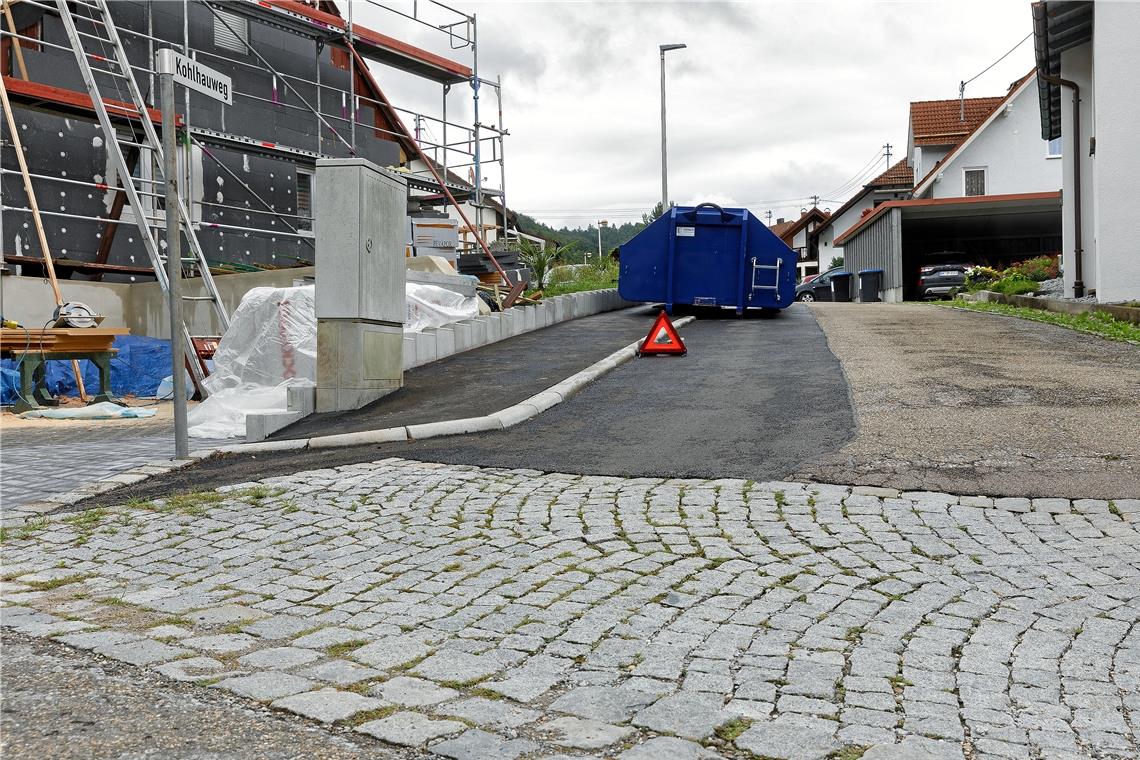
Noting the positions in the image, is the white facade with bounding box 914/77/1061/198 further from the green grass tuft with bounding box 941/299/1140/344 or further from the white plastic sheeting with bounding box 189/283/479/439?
the white plastic sheeting with bounding box 189/283/479/439

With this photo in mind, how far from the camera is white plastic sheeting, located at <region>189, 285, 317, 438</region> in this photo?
10789 millimetres

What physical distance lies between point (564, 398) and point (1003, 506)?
189 inches

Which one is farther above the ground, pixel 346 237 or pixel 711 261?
pixel 711 261

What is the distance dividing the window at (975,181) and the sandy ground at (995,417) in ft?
96.7

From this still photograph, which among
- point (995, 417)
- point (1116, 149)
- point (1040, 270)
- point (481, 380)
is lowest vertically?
point (995, 417)

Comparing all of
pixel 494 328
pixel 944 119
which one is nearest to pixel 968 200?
pixel 944 119

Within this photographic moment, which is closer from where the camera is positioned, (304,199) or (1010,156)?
(304,199)

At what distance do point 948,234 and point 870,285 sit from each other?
5699mm

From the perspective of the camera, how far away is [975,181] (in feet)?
131

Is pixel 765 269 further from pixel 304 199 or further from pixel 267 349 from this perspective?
pixel 267 349

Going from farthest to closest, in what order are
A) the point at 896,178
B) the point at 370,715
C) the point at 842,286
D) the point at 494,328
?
the point at 896,178 → the point at 842,286 → the point at 494,328 → the point at 370,715

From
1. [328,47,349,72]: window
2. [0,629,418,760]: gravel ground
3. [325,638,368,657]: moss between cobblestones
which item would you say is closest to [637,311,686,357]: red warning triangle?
[325,638,368,657]: moss between cobblestones

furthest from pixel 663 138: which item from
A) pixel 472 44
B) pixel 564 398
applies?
pixel 564 398

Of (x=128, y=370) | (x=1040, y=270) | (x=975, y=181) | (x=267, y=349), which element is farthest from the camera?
(x=975, y=181)
